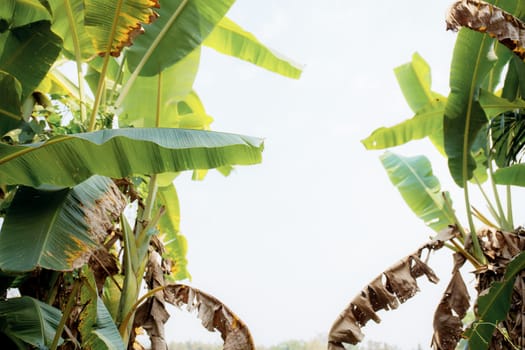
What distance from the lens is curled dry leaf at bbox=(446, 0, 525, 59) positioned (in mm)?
2000

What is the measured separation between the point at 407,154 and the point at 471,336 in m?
1.44

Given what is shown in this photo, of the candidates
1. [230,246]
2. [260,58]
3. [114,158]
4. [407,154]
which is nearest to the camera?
[114,158]

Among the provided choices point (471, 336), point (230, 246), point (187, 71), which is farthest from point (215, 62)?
point (471, 336)

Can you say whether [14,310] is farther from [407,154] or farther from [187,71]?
[407,154]

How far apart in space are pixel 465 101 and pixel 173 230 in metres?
1.74

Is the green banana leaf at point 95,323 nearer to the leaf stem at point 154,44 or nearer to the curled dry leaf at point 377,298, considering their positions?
the leaf stem at point 154,44

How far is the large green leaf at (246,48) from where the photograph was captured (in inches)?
116

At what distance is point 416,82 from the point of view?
3.37m

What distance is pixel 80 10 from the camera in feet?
7.89

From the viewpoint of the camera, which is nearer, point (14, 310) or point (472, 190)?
point (14, 310)

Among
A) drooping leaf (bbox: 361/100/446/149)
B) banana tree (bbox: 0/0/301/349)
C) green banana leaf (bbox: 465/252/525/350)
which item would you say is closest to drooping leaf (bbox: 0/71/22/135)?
banana tree (bbox: 0/0/301/349)

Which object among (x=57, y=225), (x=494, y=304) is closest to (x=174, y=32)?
(x=57, y=225)

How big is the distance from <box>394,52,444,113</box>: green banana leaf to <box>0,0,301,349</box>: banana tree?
84 centimetres

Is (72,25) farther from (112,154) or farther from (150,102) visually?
(112,154)
